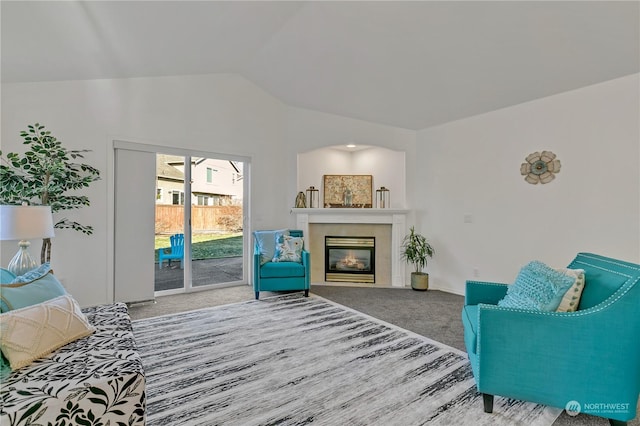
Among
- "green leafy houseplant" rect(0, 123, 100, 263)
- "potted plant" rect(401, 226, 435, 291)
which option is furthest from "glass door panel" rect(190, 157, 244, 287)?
"potted plant" rect(401, 226, 435, 291)

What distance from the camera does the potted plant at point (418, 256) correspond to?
4.58m

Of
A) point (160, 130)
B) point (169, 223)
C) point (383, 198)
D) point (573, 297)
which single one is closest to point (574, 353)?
point (573, 297)

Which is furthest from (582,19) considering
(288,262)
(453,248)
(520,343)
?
(288,262)

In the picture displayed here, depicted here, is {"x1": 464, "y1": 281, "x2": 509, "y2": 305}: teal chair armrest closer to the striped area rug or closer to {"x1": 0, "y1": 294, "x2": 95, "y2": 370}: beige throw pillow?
the striped area rug

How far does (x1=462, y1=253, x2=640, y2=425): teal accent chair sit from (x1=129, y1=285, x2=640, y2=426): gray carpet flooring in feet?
3.06

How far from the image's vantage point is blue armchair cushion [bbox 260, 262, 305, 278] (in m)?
4.03

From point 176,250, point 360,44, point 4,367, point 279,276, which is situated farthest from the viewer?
point 176,250

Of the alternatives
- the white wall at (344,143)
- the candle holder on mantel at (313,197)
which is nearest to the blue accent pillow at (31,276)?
the white wall at (344,143)

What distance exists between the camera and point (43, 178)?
305 cm

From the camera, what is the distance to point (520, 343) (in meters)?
1.64

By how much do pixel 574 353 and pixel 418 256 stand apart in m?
3.09

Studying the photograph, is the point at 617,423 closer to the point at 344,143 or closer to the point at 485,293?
the point at 485,293

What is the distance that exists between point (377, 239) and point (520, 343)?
3.52 m

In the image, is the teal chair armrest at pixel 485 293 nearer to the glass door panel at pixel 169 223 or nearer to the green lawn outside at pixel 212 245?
the green lawn outside at pixel 212 245
